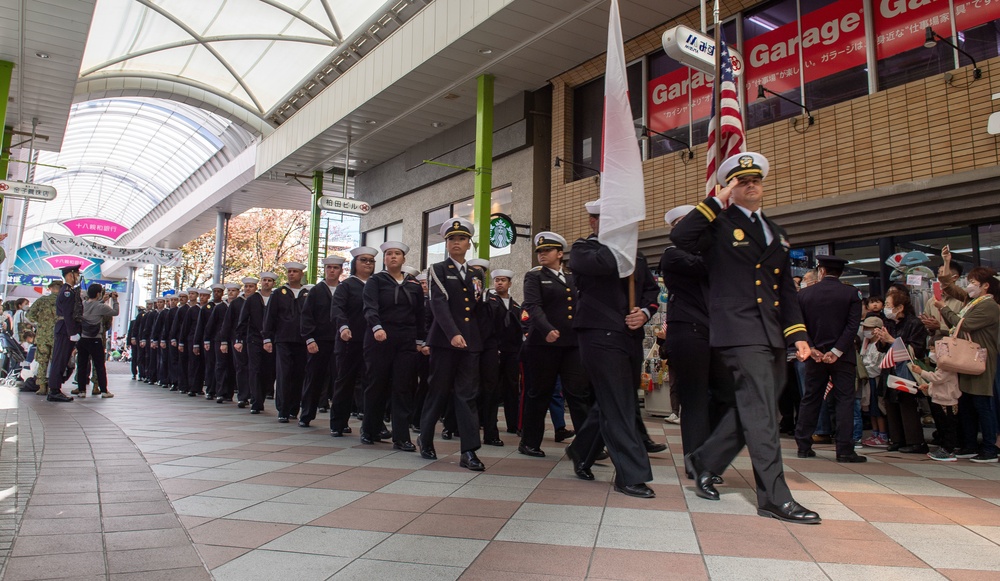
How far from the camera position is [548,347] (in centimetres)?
588

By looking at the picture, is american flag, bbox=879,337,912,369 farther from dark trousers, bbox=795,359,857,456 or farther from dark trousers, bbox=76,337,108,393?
dark trousers, bbox=76,337,108,393

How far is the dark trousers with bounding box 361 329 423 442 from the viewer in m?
6.34

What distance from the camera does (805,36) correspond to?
1036 cm

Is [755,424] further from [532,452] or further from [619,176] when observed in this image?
[532,452]

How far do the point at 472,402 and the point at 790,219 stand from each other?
21.7 feet

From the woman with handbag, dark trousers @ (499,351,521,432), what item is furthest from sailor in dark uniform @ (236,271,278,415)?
the woman with handbag

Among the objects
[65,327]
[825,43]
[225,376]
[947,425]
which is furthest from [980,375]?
[65,327]

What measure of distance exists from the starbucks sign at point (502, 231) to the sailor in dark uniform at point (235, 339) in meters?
5.19

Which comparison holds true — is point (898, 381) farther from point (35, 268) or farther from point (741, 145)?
point (35, 268)

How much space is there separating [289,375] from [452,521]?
575 cm

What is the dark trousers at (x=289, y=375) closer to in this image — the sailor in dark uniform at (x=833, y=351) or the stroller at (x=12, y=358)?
the sailor in dark uniform at (x=833, y=351)

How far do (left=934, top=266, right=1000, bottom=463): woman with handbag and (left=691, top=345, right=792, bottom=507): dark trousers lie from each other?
3577 millimetres

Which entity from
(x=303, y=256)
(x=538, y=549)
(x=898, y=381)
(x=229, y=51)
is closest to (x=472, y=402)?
(x=538, y=549)

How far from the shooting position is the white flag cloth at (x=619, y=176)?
4703 mm
